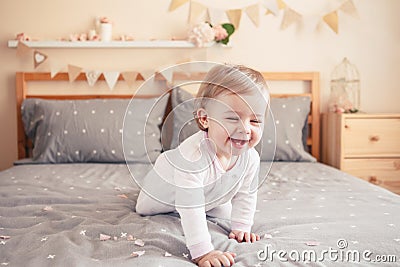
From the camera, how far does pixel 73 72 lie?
10.8 feet

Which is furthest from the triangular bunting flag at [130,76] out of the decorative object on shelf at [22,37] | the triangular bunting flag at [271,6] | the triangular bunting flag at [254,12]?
the triangular bunting flag at [271,6]

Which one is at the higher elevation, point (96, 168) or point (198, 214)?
point (198, 214)

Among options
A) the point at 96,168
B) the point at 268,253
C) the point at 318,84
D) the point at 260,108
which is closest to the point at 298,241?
the point at 268,253

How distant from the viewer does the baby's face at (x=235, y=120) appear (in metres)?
1.25

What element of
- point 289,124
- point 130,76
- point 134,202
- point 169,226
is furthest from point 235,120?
point 130,76

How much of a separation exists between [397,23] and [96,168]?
211 cm

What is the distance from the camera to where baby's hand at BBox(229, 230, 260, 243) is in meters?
1.50

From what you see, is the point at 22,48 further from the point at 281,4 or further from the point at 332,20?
the point at 332,20

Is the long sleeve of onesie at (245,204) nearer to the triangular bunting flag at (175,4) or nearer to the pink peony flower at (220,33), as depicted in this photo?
the pink peony flower at (220,33)

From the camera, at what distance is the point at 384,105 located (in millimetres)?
3428

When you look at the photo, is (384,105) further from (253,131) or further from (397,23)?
(253,131)

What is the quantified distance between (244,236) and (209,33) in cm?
192

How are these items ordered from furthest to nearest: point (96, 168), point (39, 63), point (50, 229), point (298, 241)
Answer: point (39, 63) → point (96, 168) → point (50, 229) → point (298, 241)

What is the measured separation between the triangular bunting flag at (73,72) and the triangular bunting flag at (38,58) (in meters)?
0.18
